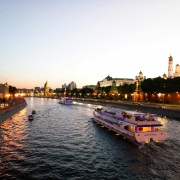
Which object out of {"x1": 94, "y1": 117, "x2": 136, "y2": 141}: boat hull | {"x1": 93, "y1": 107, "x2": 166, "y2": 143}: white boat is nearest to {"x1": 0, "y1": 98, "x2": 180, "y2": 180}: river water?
{"x1": 94, "y1": 117, "x2": 136, "y2": 141}: boat hull

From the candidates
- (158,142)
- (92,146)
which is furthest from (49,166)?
(158,142)

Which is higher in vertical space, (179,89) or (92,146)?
(179,89)

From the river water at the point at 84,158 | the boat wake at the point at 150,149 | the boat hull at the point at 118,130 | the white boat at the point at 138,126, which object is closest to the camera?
the river water at the point at 84,158

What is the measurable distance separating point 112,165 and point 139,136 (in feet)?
38.1

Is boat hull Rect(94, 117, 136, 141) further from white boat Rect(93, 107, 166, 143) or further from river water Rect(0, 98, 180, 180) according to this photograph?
river water Rect(0, 98, 180, 180)

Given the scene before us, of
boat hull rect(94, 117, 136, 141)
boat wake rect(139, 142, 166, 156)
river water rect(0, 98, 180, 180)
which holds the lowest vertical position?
river water rect(0, 98, 180, 180)

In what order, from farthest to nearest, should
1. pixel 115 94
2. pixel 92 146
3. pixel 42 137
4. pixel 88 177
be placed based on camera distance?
pixel 115 94
pixel 42 137
pixel 92 146
pixel 88 177

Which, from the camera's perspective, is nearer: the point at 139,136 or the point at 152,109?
the point at 139,136

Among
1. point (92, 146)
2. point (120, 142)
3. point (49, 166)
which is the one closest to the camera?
point (49, 166)

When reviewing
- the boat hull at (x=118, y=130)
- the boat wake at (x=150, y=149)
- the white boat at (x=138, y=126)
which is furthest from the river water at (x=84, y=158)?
the white boat at (x=138, y=126)

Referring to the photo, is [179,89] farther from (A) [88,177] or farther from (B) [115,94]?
(A) [88,177]

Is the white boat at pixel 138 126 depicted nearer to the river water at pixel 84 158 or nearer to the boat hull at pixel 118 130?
the boat hull at pixel 118 130

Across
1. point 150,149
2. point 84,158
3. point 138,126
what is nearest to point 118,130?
point 138,126

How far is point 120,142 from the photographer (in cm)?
3941
